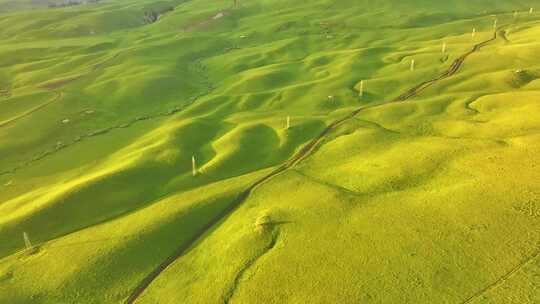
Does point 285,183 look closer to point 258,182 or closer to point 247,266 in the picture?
point 258,182

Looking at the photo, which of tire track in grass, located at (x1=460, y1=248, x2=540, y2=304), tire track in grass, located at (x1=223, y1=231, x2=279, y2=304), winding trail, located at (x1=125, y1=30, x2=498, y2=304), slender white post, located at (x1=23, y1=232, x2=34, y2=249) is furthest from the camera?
slender white post, located at (x1=23, y1=232, x2=34, y2=249)

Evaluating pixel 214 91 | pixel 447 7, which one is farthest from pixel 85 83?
pixel 447 7

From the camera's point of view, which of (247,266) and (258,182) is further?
(258,182)

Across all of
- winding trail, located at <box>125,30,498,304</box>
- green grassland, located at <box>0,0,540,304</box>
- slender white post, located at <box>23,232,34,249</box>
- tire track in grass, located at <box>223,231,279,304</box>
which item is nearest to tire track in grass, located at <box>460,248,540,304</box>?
green grassland, located at <box>0,0,540,304</box>

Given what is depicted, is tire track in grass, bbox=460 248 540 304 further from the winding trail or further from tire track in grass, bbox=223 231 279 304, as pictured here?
the winding trail

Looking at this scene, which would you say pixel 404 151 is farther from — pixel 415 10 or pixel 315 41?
pixel 415 10

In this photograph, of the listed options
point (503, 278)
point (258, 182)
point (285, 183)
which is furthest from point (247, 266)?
point (503, 278)

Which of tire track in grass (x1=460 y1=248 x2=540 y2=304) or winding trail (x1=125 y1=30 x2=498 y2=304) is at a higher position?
tire track in grass (x1=460 y1=248 x2=540 y2=304)

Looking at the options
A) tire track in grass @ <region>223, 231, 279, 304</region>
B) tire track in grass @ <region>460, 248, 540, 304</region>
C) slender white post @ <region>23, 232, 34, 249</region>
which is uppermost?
tire track in grass @ <region>460, 248, 540, 304</region>

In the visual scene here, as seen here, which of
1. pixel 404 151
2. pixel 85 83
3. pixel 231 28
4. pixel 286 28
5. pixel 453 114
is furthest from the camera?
pixel 231 28
